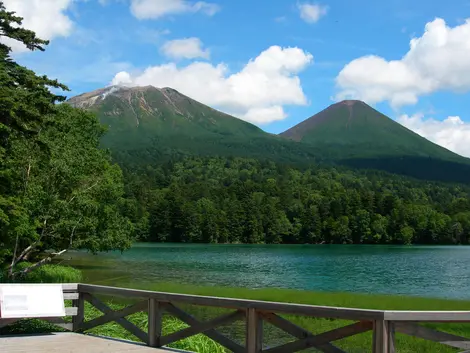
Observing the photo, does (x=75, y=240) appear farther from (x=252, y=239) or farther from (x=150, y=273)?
(x=252, y=239)

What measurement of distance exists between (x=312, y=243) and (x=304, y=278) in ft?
311

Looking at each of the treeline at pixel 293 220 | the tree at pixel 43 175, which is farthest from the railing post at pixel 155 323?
the treeline at pixel 293 220

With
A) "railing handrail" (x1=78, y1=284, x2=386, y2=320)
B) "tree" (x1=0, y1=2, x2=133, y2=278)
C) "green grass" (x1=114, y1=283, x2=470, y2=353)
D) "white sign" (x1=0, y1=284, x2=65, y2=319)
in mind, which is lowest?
"green grass" (x1=114, y1=283, x2=470, y2=353)

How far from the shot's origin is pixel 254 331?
788cm

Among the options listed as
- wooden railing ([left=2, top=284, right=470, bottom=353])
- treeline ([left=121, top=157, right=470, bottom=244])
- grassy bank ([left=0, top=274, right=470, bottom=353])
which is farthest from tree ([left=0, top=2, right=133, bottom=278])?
treeline ([left=121, top=157, right=470, bottom=244])

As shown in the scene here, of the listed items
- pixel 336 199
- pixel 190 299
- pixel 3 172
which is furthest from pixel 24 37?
pixel 336 199

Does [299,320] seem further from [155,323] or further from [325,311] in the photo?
[325,311]

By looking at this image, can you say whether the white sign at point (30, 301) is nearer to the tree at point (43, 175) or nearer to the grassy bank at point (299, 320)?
the grassy bank at point (299, 320)

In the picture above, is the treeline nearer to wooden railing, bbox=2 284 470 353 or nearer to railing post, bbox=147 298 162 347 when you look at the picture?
wooden railing, bbox=2 284 470 353

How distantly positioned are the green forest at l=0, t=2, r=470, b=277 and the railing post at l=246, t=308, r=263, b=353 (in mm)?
12267

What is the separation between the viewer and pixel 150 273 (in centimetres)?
4444

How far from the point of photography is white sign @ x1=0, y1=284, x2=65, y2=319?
30.2 feet

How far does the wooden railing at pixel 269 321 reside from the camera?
662 cm

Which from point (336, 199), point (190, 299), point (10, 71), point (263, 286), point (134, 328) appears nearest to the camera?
point (190, 299)
